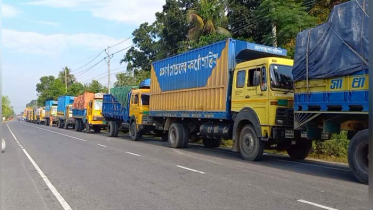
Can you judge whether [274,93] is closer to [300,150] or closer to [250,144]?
[250,144]

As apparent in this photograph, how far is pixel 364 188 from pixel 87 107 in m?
24.4

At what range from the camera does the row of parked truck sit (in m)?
7.86

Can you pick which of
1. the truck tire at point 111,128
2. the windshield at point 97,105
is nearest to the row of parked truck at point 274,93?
the truck tire at point 111,128

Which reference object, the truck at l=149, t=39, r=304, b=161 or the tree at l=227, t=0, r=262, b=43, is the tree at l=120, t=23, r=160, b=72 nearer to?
the tree at l=227, t=0, r=262, b=43

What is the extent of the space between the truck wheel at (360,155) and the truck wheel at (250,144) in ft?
10.3

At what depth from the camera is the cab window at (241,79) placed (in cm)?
1133

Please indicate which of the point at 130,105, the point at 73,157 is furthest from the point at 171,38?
the point at 73,157

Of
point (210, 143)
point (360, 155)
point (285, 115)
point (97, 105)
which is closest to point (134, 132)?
point (210, 143)

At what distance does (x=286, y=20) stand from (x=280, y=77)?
8278 mm

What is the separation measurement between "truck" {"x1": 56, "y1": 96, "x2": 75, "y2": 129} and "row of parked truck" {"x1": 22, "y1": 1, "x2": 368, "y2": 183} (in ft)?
64.6

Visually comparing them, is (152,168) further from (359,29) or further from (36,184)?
(359,29)

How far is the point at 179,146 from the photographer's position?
15.5 meters

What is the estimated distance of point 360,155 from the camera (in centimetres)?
776

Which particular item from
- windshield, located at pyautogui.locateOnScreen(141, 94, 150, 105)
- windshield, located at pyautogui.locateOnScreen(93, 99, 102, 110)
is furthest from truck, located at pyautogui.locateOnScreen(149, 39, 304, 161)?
windshield, located at pyautogui.locateOnScreen(93, 99, 102, 110)
